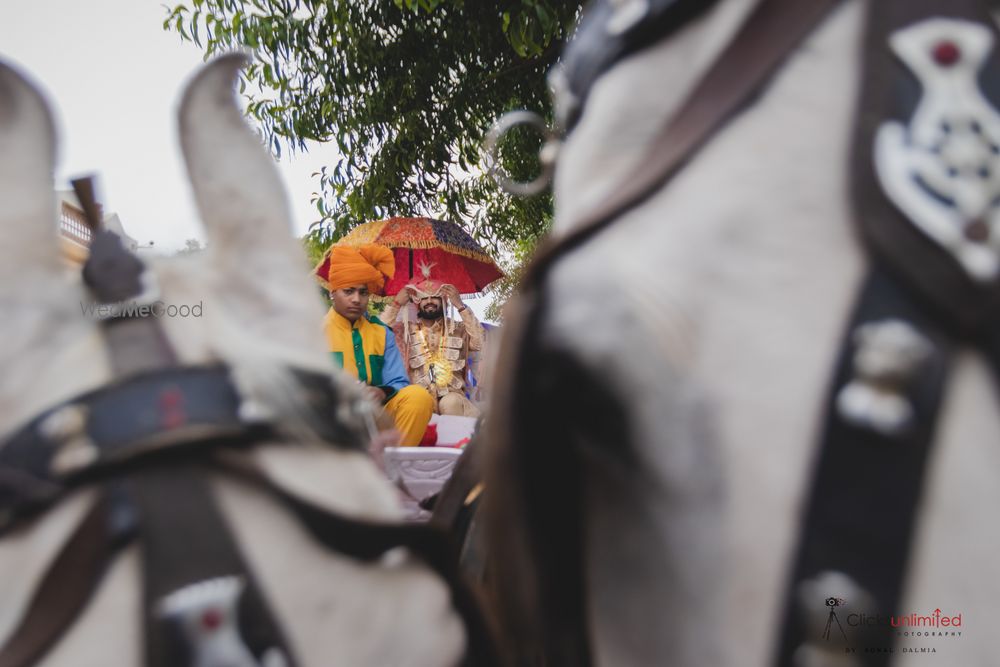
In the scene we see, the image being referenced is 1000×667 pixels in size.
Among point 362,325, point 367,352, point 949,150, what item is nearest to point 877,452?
point 949,150

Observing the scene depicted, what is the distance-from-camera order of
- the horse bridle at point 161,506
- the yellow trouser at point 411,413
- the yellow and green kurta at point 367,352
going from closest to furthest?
the horse bridle at point 161,506
the yellow trouser at point 411,413
the yellow and green kurta at point 367,352

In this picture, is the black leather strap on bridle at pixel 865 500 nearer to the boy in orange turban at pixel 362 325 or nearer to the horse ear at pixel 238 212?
the horse ear at pixel 238 212

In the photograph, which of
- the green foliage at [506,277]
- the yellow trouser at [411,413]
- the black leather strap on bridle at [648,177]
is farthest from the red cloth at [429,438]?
the green foliage at [506,277]

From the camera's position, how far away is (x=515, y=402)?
63 centimetres

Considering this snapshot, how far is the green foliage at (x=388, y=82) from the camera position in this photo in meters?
4.90

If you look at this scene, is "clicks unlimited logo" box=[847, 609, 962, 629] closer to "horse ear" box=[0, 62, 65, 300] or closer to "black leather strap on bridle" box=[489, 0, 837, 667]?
"black leather strap on bridle" box=[489, 0, 837, 667]

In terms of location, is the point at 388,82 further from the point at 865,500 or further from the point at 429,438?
the point at 865,500

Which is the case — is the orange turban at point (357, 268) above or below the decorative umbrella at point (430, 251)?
below

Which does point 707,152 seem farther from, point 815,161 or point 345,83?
point 345,83

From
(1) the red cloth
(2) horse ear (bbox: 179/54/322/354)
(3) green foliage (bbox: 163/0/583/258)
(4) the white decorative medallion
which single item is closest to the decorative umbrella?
(3) green foliage (bbox: 163/0/583/258)

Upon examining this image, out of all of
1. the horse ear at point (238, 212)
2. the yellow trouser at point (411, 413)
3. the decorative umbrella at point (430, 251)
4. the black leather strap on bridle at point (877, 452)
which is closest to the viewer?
the black leather strap on bridle at point (877, 452)

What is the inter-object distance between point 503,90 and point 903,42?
16.0 ft

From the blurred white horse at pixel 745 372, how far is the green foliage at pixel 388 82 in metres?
4.10

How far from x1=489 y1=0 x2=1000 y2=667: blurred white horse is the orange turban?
3.72m
